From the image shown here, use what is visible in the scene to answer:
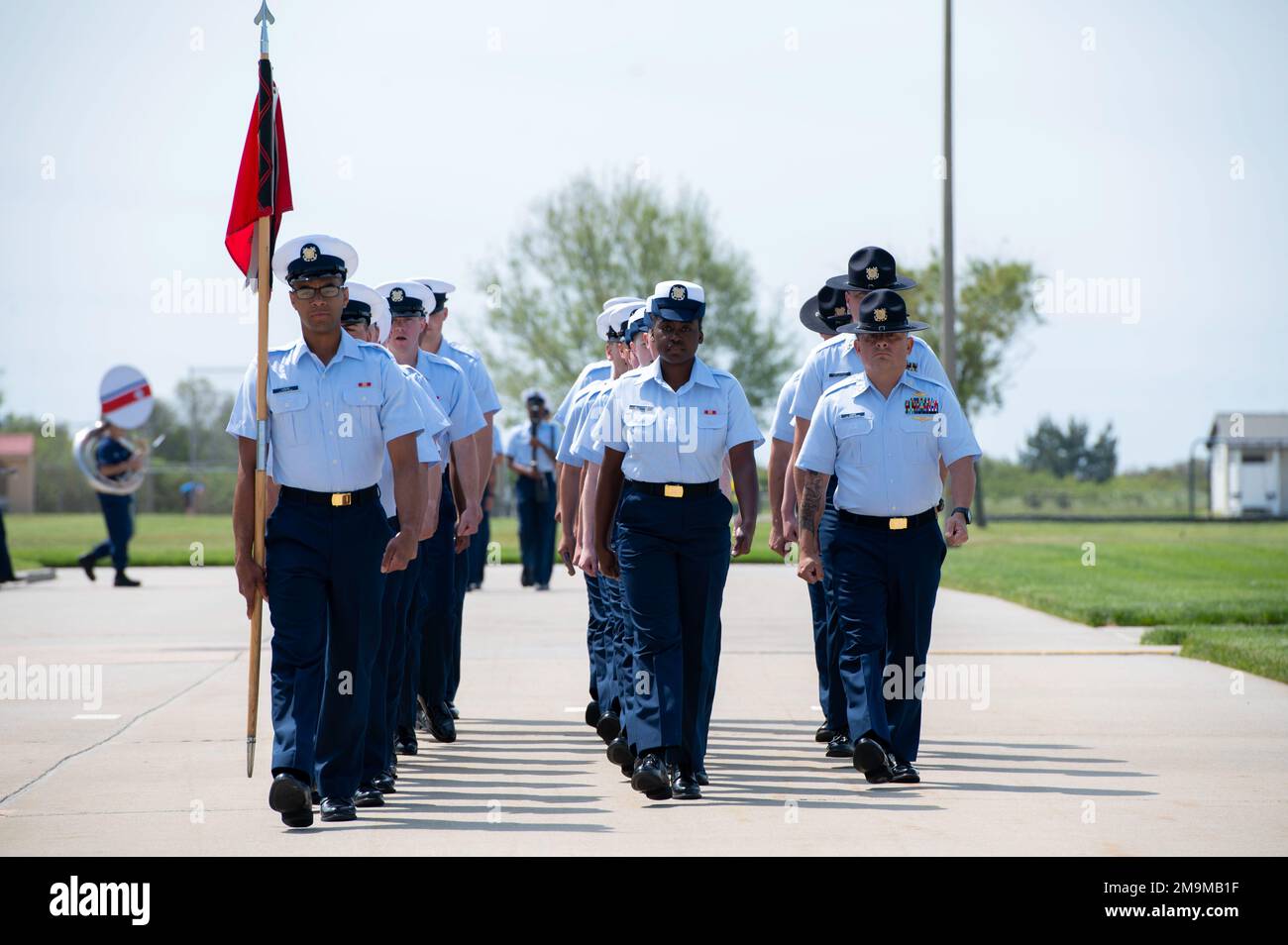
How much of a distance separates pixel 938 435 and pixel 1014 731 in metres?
2.09

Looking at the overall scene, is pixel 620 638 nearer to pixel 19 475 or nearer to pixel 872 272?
pixel 872 272

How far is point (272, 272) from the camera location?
812 centimetres

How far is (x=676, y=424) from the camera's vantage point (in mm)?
8445

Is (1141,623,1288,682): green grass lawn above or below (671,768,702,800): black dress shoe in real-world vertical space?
above

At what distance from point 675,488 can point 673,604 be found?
0.50m

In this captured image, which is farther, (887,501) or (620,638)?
(620,638)

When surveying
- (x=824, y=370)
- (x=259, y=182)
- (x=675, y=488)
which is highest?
(x=259, y=182)

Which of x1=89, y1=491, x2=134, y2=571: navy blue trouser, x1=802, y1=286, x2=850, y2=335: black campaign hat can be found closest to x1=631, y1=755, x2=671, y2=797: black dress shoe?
x1=802, y1=286, x2=850, y2=335: black campaign hat

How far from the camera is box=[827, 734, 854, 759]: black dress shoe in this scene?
31.0 ft

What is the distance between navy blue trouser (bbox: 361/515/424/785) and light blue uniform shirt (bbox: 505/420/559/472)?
11911 mm

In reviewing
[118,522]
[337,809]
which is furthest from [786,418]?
[118,522]

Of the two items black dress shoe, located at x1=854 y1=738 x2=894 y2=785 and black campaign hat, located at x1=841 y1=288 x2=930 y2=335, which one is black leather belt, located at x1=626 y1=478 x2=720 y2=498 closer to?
black campaign hat, located at x1=841 y1=288 x2=930 y2=335
